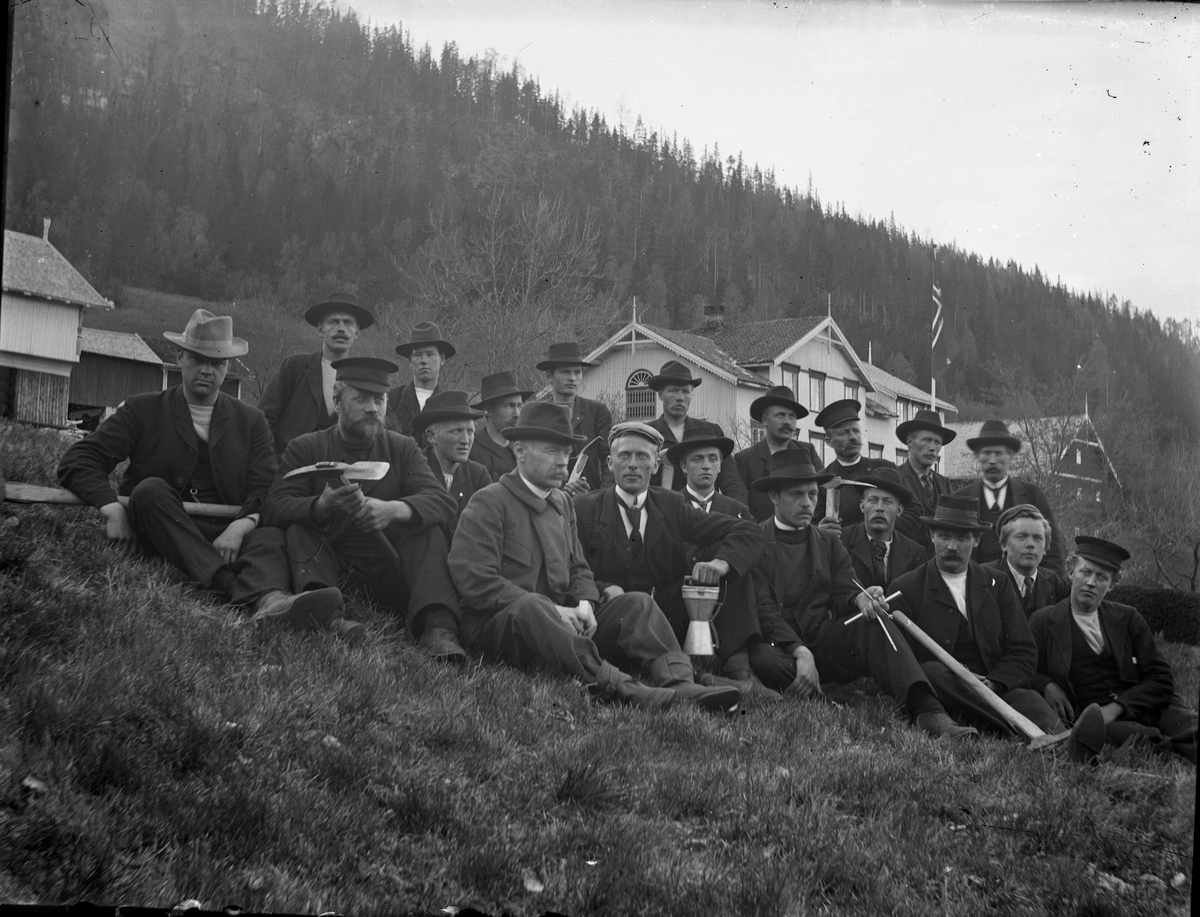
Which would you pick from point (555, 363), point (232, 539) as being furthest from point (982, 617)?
point (232, 539)

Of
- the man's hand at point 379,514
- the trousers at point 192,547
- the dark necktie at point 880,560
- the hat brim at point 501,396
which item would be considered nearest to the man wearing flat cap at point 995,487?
the dark necktie at point 880,560

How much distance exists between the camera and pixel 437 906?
133 inches

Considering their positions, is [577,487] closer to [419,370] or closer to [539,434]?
[539,434]

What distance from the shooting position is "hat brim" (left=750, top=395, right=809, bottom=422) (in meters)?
6.42

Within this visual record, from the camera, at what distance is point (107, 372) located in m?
5.02

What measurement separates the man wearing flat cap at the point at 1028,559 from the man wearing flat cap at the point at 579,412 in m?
2.26

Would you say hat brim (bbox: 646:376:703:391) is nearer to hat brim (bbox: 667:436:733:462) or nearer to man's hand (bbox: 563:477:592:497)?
hat brim (bbox: 667:436:733:462)

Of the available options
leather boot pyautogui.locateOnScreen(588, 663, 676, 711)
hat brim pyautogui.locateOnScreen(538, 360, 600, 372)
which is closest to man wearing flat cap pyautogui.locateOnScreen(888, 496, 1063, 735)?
leather boot pyautogui.locateOnScreen(588, 663, 676, 711)

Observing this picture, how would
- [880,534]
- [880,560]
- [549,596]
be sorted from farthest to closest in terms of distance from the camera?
[880,534] < [880,560] < [549,596]

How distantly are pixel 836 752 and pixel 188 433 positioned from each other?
3.41 m

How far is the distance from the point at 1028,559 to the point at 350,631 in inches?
144

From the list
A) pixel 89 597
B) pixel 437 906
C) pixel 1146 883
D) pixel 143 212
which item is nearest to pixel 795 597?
pixel 1146 883

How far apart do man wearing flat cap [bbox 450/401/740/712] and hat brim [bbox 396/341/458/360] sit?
0.50 meters

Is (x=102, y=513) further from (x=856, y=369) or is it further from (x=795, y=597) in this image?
(x=856, y=369)
